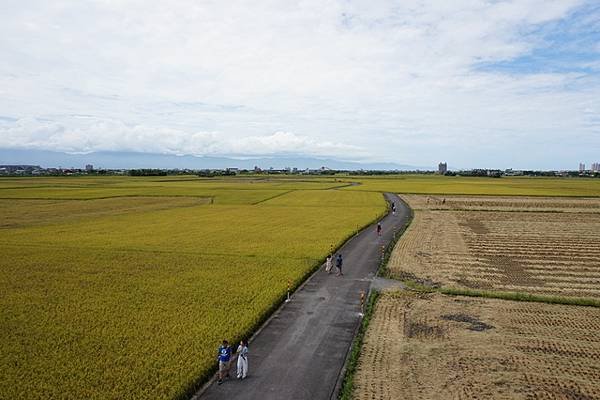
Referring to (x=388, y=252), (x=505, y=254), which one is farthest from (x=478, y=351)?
(x=505, y=254)

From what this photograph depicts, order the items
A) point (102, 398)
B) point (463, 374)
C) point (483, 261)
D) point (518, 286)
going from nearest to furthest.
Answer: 1. point (102, 398)
2. point (463, 374)
3. point (518, 286)
4. point (483, 261)

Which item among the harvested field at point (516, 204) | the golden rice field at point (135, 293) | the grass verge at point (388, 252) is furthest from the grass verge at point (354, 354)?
the harvested field at point (516, 204)

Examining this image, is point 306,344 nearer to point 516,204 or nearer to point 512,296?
point 512,296

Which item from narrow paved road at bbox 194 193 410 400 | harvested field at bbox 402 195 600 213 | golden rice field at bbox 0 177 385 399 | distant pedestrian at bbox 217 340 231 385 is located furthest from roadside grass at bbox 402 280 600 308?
harvested field at bbox 402 195 600 213

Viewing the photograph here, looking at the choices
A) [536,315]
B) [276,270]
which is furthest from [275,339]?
[536,315]

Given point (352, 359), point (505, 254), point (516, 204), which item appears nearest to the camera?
point (352, 359)

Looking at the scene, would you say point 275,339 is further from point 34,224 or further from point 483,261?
point 34,224

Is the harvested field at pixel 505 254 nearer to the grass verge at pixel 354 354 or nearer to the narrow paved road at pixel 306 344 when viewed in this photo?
the narrow paved road at pixel 306 344
